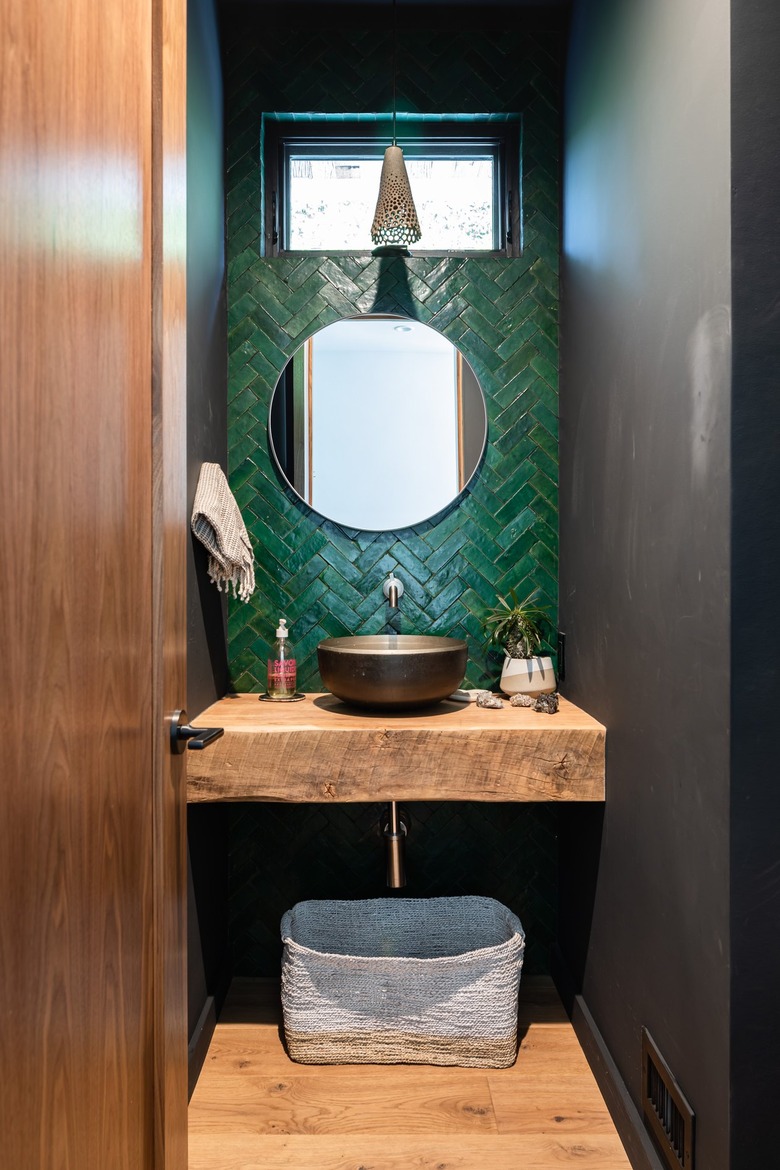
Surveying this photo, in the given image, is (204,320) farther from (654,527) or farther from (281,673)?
(654,527)

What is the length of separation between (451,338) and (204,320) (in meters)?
0.78

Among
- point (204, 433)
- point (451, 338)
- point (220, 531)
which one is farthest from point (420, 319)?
point (220, 531)

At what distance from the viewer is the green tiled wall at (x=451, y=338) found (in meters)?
2.51

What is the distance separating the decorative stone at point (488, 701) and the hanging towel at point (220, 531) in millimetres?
714

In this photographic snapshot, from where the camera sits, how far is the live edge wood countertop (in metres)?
1.96

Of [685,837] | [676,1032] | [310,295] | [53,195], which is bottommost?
[676,1032]

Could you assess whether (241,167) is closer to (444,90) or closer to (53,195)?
(444,90)

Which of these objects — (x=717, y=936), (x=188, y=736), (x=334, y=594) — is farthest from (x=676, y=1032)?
(x=334, y=594)

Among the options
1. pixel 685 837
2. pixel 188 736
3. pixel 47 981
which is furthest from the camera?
pixel 685 837

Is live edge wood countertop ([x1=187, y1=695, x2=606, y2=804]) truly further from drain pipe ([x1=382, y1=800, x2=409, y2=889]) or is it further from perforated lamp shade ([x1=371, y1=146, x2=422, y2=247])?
perforated lamp shade ([x1=371, y1=146, x2=422, y2=247])

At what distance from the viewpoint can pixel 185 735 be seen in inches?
48.0

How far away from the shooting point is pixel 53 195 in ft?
2.50

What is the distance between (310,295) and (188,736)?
5.70 ft

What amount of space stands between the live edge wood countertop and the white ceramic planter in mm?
405
